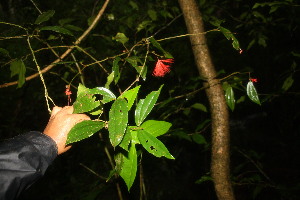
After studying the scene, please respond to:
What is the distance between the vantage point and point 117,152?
2.86ft

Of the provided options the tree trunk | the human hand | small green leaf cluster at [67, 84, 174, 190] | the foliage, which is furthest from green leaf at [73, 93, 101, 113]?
the tree trunk

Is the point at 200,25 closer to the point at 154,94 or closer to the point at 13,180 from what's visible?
the point at 154,94

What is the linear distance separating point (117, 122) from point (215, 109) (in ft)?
2.48

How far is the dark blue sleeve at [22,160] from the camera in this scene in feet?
2.61

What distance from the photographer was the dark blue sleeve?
0.79 meters

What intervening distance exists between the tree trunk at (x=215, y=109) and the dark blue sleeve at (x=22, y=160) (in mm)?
825

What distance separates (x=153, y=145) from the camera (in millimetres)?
749

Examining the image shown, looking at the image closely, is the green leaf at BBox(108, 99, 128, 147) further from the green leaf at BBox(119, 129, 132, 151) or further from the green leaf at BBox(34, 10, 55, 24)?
the green leaf at BBox(34, 10, 55, 24)

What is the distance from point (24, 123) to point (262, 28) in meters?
5.02

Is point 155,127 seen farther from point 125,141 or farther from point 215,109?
point 215,109

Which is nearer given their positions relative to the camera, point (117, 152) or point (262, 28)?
point (117, 152)

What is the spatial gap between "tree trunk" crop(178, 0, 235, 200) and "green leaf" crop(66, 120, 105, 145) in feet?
2.49

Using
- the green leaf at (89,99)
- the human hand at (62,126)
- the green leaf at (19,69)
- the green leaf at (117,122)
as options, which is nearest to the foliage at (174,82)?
the green leaf at (19,69)

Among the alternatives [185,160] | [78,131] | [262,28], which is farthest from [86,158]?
[78,131]
